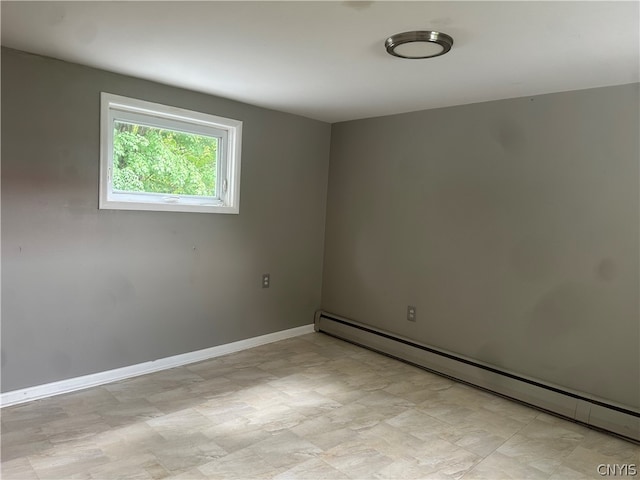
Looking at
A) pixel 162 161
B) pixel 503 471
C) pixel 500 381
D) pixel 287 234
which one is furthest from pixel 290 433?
pixel 162 161

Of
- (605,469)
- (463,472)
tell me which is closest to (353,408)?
(463,472)

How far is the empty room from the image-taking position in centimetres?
211

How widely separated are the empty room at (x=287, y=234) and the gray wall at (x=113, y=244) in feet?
0.05

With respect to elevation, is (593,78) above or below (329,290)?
above

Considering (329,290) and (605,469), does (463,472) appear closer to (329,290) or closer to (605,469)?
(605,469)

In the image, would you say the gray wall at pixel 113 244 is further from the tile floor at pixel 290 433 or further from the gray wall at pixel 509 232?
the gray wall at pixel 509 232

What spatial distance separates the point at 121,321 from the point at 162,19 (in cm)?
203

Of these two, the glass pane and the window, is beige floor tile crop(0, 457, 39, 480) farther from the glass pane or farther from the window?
the glass pane

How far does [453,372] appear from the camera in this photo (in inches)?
131

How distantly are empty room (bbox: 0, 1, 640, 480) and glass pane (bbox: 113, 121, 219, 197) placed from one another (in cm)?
2

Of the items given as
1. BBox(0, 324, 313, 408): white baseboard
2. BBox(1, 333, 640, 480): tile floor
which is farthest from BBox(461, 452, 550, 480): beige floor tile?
BBox(0, 324, 313, 408): white baseboard

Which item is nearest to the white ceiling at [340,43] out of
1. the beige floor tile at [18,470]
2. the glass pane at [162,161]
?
the glass pane at [162,161]

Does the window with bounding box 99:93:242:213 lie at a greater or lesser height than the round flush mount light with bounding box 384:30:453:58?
lesser

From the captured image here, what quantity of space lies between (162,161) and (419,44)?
2071 millimetres
